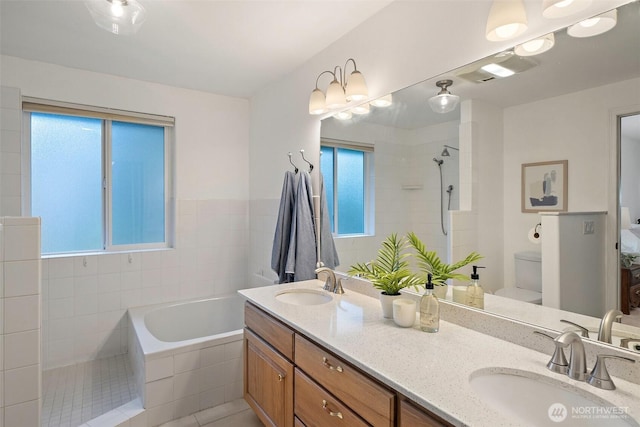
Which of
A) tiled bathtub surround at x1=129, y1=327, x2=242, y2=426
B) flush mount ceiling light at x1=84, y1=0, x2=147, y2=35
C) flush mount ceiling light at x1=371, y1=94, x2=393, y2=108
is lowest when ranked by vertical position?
tiled bathtub surround at x1=129, y1=327, x2=242, y2=426

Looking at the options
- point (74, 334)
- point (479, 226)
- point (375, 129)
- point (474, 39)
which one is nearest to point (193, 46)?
point (375, 129)

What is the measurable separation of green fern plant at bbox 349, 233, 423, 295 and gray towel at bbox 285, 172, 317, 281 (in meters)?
0.51

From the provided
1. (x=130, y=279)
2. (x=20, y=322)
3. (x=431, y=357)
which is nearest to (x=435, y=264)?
(x=431, y=357)

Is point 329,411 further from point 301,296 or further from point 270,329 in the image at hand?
point 301,296

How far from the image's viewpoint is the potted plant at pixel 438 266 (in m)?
1.43

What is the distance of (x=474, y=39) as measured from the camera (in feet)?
4.54

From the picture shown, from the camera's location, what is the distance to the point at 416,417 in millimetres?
900

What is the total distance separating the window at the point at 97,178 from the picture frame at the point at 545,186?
2.98 metres

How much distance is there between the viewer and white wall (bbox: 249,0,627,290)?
1.38 metres

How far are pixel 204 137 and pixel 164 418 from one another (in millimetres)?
2377

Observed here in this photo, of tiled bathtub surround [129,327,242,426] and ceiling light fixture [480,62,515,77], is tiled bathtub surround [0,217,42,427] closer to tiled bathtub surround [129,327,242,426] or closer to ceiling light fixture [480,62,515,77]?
tiled bathtub surround [129,327,242,426]

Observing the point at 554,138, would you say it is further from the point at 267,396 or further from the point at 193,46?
the point at 193,46

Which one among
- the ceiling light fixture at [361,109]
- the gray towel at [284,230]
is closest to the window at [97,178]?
the gray towel at [284,230]

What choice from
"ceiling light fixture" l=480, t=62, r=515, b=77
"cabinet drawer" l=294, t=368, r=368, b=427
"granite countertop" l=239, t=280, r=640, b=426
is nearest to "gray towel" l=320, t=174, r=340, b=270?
"granite countertop" l=239, t=280, r=640, b=426
